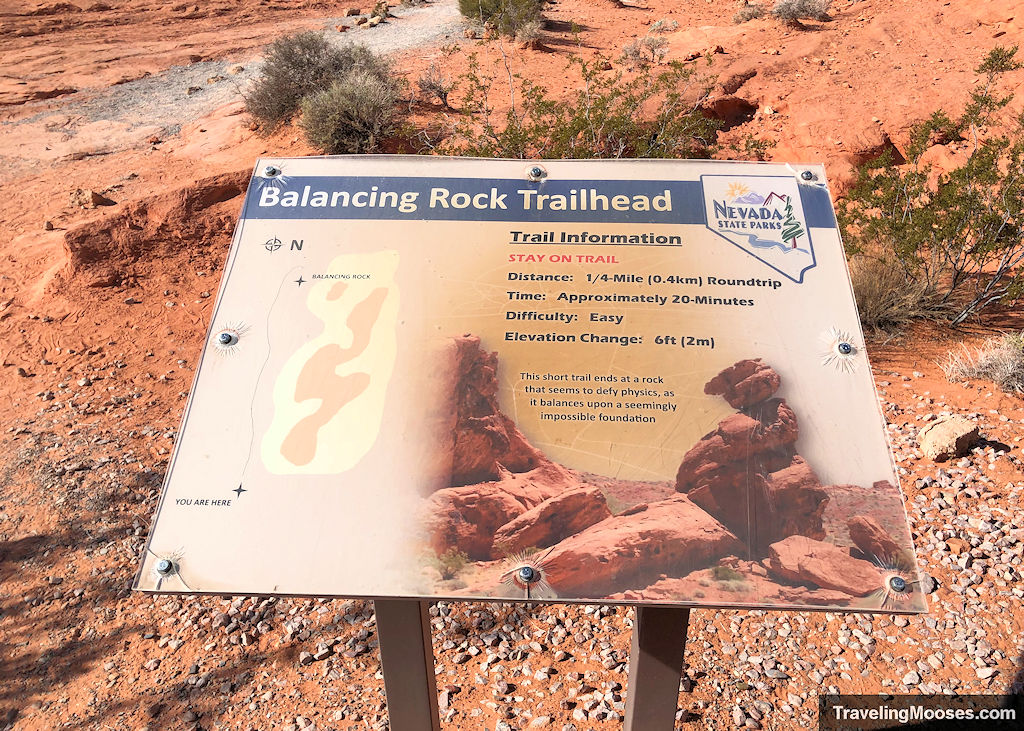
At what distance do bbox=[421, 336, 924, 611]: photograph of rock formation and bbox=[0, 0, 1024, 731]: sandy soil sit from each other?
53.5 inches

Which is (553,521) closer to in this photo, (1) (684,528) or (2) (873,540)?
(1) (684,528)

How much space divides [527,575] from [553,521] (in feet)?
0.38

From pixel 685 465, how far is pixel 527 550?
359mm

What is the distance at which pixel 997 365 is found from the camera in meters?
3.79

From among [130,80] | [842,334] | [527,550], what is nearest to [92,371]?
[527,550]

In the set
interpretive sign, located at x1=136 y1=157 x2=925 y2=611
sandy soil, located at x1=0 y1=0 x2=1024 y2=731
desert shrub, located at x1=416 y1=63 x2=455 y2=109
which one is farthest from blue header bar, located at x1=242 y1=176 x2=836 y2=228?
desert shrub, located at x1=416 y1=63 x2=455 y2=109

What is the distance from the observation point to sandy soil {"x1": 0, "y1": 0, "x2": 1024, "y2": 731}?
250cm

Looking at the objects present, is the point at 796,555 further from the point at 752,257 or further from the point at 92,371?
the point at 92,371

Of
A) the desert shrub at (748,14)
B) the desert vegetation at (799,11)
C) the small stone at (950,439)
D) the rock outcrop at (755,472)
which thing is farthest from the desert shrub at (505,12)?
the rock outcrop at (755,472)

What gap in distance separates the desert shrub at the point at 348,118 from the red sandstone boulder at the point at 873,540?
248 inches

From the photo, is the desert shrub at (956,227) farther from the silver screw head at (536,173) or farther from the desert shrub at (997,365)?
the silver screw head at (536,173)

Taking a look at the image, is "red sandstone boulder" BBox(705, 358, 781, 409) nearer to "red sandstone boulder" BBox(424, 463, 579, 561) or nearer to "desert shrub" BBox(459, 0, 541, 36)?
"red sandstone boulder" BBox(424, 463, 579, 561)

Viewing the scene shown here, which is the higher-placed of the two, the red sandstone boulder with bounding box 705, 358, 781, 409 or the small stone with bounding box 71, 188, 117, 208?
the red sandstone boulder with bounding box 705, 358, 781, 409

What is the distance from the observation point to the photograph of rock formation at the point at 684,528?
4.28 feet
